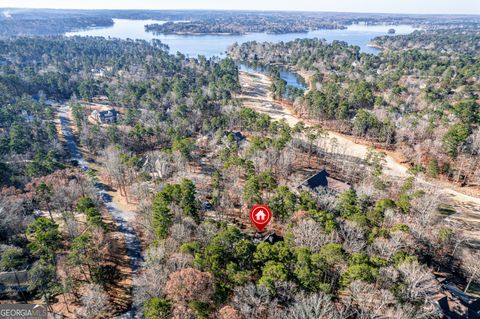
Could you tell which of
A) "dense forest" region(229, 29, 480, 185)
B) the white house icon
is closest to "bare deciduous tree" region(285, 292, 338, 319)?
the white house icon

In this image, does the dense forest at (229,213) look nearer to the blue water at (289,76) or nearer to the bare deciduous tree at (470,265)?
the bare deciduous tree at (470,265)

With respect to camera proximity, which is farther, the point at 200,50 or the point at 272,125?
the point at 200,50

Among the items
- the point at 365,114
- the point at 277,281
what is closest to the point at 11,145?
the point at 277,281

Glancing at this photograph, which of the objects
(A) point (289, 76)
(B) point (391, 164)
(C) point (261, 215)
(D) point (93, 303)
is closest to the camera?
(D) point (93, 303)

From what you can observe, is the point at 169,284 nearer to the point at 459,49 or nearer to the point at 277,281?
the point at 277,281

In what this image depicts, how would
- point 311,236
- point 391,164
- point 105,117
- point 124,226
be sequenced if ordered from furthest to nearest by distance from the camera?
point 105,117 → point 391,164 → point 124,226 → point 311,236

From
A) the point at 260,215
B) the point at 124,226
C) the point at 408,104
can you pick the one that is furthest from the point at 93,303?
the point at 408,104

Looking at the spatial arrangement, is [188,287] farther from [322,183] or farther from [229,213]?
[322,183]
